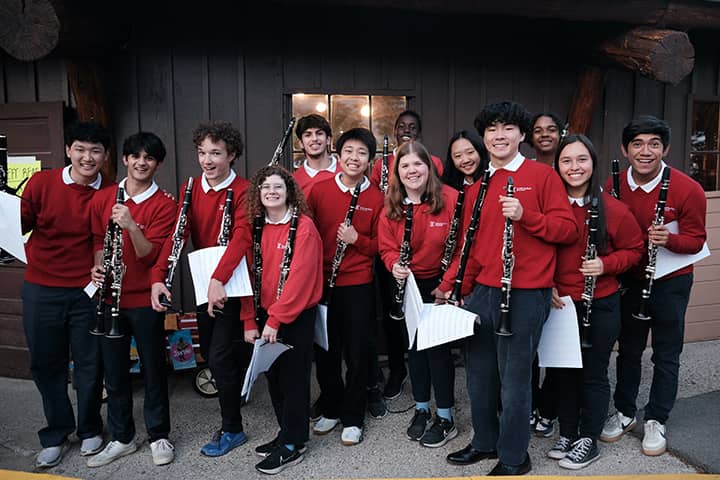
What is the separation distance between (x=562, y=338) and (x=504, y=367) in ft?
1.13

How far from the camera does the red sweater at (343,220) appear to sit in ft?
11.7

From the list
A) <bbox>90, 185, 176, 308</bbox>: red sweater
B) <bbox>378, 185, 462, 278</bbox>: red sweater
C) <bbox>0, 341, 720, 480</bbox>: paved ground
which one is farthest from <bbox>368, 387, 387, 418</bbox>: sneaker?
<bbox>90, 185, 176, 308</bbox>: red sweater

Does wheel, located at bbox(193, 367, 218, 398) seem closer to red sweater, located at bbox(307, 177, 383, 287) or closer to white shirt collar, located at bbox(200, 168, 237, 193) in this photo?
red sweater, located at bbox(307, 177, 383, 287)

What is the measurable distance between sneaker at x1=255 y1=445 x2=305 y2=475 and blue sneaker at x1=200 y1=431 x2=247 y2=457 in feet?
0.94

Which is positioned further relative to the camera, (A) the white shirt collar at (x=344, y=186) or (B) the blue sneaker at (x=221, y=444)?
(A) the white shirt collar at (x=344, y=186)

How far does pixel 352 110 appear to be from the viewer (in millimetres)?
5070

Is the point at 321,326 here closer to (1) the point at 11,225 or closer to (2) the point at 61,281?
(2) the point at 61,281

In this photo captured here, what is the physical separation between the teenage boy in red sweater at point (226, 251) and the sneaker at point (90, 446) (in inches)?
24.4

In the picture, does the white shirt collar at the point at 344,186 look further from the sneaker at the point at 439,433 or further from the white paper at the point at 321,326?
the sneaker at the point at 439,433

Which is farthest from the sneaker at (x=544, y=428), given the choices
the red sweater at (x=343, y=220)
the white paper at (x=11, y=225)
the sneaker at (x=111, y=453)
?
the white paper at (x=11, y=225)

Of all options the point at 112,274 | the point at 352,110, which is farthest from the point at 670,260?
the point at 112,274

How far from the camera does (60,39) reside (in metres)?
3.66

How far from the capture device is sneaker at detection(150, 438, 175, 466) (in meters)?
3.38

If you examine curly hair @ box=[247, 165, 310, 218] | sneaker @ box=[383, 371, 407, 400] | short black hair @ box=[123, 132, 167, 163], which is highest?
short black hair @ box=[123, 132, 167, 163]
